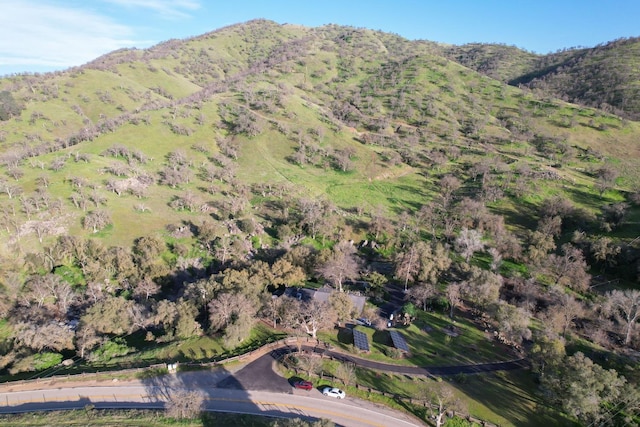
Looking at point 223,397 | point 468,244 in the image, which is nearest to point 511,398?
point 468,244

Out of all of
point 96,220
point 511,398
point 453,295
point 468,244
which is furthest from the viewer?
point 468,244

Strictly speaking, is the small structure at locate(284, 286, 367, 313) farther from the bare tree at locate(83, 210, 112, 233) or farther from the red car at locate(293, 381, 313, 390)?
the bare tree at locate(83, 210, 112, 233)

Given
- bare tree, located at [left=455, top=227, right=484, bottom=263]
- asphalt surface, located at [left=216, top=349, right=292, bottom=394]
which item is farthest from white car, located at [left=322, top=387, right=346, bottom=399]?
bare tree, located at [left=455, top=227, right=484, bottom=263]

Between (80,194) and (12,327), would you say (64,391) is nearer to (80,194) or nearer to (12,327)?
(12,327)

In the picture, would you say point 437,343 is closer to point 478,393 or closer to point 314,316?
point 478,393

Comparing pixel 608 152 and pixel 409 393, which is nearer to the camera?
pixel 409 393

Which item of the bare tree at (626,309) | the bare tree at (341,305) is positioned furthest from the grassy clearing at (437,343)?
the bare tree at (626,309)

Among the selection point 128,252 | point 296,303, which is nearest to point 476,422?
point 296,303

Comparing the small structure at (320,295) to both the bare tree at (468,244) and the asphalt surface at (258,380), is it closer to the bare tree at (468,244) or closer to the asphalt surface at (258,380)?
the asphalt surface at (258,380)
